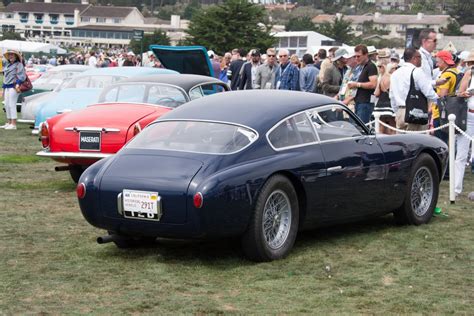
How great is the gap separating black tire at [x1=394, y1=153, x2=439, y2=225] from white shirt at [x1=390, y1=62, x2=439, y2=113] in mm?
2539

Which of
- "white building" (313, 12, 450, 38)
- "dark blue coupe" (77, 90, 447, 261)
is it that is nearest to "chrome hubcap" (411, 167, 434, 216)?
"dark blue coupe" (77, 90, 447, 261)

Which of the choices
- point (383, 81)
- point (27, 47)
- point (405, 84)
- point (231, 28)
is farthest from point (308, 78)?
point (27, 47)

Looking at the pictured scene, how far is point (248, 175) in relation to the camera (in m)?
7.50

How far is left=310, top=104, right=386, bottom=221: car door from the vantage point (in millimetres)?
8453

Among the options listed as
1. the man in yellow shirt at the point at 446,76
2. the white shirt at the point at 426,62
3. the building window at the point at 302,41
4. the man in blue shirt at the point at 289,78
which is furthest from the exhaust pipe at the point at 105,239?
the building window at the point at 302,41

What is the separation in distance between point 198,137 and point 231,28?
52959mm

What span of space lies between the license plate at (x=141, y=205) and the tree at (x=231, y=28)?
5201 cm

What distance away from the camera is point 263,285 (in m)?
7.02

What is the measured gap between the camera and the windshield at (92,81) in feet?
53.1

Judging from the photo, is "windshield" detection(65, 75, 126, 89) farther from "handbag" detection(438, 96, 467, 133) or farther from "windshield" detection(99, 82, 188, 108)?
"handbag" detection(438, 96, 467, 133)

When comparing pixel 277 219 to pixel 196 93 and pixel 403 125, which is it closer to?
pixel 196 93

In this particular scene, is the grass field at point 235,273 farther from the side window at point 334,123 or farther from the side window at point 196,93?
the side window at point 196,93

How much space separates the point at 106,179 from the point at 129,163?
0.78 feet

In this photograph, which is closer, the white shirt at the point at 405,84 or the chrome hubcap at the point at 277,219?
the chrome hubcap at the point at 277,219
